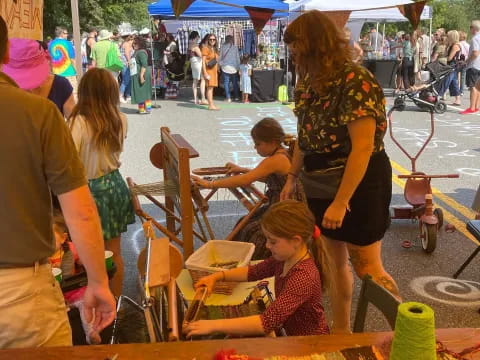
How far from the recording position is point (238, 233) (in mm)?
3867

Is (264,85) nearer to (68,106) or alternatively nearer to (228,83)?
(228,83)

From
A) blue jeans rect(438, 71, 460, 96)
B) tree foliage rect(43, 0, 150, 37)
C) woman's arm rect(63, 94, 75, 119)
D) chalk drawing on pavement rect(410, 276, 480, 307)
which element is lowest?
chalk drawing on pavement rect(410, 276, 480, 307)

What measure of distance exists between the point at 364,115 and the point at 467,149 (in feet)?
22.9

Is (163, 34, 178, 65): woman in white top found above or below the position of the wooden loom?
above

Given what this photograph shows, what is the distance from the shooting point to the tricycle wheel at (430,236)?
14.6 feet

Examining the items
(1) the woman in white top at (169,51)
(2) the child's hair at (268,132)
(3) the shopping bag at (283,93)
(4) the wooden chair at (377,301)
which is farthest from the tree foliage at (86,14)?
(4) the wooden chair at (377,301)

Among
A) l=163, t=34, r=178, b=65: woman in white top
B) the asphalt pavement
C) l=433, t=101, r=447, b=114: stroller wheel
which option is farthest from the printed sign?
l=163, t=34, r=178, b=65: woman in white top

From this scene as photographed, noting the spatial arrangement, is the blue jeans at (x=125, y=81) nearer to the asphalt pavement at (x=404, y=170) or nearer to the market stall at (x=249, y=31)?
the asphalt pavement at (x=404, y=170)

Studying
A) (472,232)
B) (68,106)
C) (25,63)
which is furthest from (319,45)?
(68,106)

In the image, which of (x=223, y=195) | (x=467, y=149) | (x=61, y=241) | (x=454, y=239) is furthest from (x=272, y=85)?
(x=61, y=241)

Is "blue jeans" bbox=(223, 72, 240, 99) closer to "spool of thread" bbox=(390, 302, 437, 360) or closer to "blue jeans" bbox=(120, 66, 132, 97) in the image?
"blue jeans" bbox=(120, 66, 132, 97)

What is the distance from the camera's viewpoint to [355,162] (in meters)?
2.44

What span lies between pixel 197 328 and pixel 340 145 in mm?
1061

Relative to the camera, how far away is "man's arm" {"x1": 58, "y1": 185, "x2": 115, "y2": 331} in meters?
1.62
